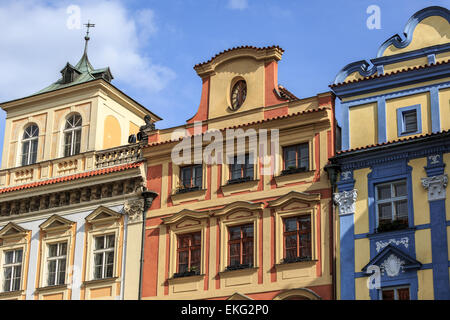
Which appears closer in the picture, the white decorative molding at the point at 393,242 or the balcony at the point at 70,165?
the white decorative molding at the point at 393,242

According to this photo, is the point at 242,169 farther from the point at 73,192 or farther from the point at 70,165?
the point at 70,165

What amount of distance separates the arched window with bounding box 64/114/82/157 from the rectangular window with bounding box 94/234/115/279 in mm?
4681

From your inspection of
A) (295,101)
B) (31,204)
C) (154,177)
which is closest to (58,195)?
(31,204)

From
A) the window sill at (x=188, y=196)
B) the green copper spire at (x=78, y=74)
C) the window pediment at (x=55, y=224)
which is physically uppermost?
the green copper spire at (x=78, y=74)

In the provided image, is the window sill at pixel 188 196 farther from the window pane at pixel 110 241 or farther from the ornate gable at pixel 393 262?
the ornate gable at pixel 393 262

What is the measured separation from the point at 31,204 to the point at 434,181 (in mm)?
17247

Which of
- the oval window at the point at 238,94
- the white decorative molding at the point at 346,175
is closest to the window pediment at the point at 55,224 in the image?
the oval window at the point at 238,94

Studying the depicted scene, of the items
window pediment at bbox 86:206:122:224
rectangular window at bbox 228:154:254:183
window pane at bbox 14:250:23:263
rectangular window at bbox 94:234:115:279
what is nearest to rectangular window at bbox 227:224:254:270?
rectangular window at bbox 228:154:254:183

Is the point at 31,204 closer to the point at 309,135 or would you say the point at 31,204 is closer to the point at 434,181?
the point at 309,135

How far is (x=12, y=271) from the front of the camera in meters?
37.7

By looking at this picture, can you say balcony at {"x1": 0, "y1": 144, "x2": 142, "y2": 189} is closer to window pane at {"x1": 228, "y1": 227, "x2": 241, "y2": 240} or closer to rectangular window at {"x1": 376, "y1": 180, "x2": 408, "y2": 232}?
window pane at {"x1": 228, "y1": 227, "x2": 241, "y2": 240}

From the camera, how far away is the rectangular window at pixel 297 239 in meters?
31.6

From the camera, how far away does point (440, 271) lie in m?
28.8
